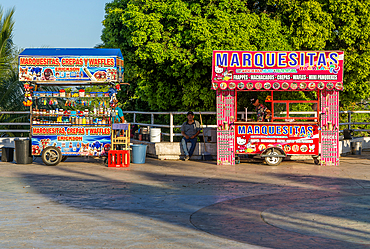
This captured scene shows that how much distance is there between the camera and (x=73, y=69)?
16625mm

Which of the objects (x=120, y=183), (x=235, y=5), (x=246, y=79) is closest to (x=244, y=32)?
(x=235, y=5)

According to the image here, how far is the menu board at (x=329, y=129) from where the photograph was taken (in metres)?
16.1

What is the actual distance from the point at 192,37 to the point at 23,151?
8.93m

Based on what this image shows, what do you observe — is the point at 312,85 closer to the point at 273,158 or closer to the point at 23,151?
the point at 273,158

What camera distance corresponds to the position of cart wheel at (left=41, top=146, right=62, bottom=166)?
16.3m

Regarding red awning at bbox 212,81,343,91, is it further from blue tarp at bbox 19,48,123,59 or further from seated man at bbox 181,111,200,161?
blue tarp at bbox 19,48,123,59

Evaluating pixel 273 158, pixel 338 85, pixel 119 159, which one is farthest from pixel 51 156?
pixel 338 85

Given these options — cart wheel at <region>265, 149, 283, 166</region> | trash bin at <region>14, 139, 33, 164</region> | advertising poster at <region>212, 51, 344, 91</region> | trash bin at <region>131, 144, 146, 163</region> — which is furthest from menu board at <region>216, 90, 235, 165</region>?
trash bin at <region>14, 139, 33, 164</region>

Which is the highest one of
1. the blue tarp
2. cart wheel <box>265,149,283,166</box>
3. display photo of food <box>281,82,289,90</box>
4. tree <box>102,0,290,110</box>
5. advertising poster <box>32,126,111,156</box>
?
tree <box>102,0,290,110</box>

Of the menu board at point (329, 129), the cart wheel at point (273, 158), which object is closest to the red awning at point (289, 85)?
the menu board at point (329, 129)

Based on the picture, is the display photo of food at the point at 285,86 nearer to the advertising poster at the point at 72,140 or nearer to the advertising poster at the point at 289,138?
the advertising poster at the point at 289,138

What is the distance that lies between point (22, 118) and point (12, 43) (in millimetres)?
4415

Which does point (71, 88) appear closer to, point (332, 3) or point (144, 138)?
point (144, 138)

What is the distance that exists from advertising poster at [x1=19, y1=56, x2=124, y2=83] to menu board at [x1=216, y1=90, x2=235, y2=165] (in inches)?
150
